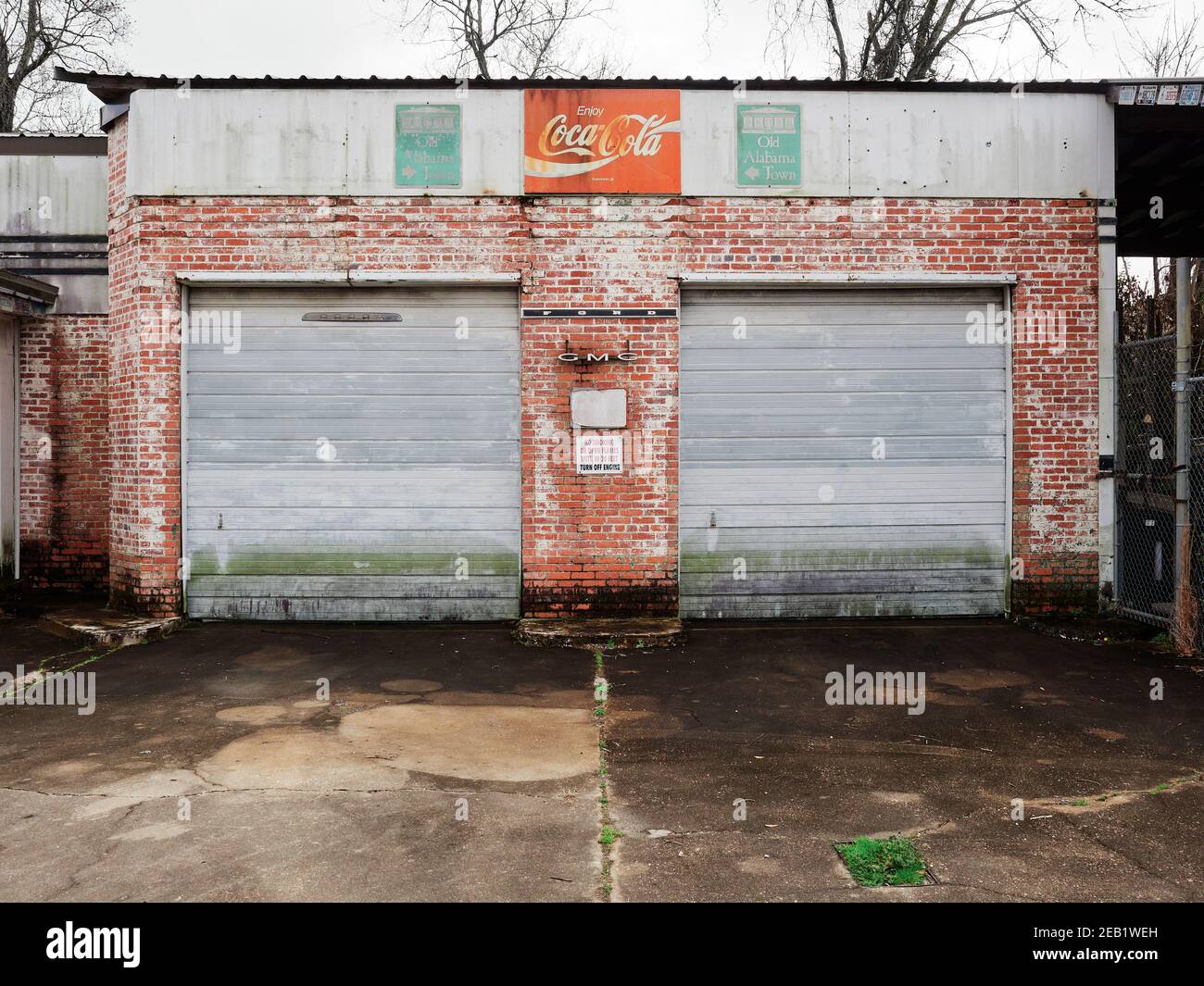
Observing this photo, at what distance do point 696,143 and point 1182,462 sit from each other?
16.5 ft

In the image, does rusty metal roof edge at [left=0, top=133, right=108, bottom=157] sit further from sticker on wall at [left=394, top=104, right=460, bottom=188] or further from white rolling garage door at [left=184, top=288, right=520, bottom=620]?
sticker on wall at [left=394, top=104, right=460, bottom=188]

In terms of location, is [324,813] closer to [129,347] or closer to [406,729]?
[406,729]

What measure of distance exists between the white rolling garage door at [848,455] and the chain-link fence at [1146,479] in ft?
3.61

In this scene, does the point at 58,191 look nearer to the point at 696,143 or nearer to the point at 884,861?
the point at 696,143

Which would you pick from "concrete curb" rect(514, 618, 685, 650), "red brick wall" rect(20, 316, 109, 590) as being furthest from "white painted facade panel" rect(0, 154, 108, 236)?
"concrete curb" rect(514, 618, 685, 650)

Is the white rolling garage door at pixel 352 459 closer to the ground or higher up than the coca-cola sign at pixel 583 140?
closer to the ground

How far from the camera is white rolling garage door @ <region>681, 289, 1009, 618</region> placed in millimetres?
9156

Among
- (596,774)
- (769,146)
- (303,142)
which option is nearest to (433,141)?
(303,142)

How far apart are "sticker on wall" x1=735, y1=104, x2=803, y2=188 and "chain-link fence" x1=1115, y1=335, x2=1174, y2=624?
3.59 metres

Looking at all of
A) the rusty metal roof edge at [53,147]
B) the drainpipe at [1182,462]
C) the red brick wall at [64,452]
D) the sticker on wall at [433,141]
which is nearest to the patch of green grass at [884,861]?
the drainpipe at [1182,462]

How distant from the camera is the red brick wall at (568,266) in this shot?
8.91 metres

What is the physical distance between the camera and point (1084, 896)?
3.54m

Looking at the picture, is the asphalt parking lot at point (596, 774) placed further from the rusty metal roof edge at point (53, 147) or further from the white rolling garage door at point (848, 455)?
the rusty metal roof edge at point (53, 147)

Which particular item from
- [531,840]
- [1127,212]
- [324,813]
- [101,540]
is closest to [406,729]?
[324,813]
